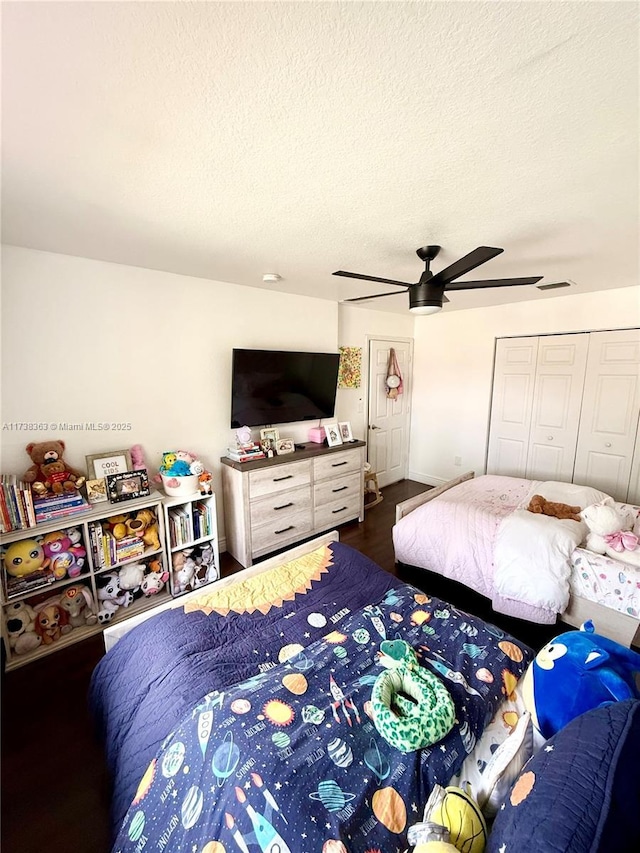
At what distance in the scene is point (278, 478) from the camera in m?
3.02

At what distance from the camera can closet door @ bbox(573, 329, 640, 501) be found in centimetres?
335

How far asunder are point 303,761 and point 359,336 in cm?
383

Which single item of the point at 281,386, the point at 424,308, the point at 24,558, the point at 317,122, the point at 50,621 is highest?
the point at 317,122

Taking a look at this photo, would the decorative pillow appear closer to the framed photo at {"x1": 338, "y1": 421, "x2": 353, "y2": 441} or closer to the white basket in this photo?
the white basket

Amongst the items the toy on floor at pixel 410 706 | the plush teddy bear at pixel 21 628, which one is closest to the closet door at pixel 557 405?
the toy on floor at pixel 410 706

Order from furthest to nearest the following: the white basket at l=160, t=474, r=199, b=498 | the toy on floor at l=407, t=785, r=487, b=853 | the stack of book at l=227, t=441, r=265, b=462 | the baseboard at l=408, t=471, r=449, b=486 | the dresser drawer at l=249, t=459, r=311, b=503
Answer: the baseboard at l=408, t=471, r=449, b=486 < the stack of book at l=227, t=441, r=265, b=462 < the dresser drawer at l=249, t=459, r=311, b=503 < the white basket at l=160, t=474, r=199, b=498 < the toy on floor at l=407, t=785, r=487, b=853

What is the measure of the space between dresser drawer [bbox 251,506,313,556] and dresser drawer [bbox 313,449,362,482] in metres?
0.35

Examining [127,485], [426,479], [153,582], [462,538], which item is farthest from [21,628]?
[426,479]

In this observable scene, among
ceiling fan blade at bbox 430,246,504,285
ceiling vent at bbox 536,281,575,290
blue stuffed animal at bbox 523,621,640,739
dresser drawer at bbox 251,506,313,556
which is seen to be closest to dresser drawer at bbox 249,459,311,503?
dresser drawer at bbox 251,506,313,556

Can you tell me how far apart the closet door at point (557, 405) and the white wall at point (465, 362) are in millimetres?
202

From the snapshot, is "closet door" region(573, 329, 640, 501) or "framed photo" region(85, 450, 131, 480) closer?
"framed photo" region(85, 450, 131, 480)

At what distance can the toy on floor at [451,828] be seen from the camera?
75 centimetres

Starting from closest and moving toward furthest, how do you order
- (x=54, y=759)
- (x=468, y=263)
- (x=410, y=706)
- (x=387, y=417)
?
(x=410, y=706) < (x=54, y=759) < (x=468, y=263) < (x=387, y=417)

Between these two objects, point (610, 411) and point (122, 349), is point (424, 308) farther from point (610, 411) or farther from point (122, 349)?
point (610, 411)
